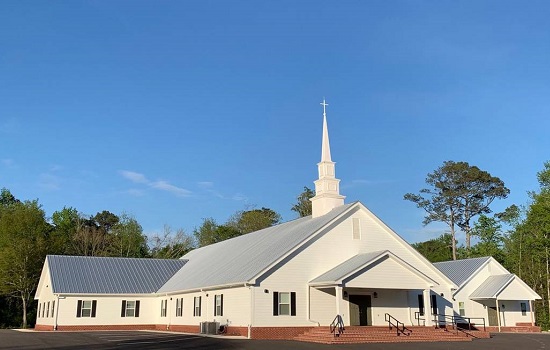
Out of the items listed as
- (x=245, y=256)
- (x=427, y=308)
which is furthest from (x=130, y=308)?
(x=427, y=308)

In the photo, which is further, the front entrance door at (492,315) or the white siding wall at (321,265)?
the front entrance door at (492,315)

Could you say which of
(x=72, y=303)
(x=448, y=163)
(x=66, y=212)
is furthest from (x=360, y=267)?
(x=66, y=212)

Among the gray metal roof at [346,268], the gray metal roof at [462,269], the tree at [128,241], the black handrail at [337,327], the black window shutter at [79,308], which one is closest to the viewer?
the black handrail at [337,327]

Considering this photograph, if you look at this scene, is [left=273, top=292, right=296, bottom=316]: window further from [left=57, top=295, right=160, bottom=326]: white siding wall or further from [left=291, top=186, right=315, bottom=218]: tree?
[left=291, top=186, right=315, bottom=218]: tree

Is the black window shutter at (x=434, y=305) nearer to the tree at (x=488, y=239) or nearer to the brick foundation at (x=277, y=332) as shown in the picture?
the brick foundation at (x=277, y=332)

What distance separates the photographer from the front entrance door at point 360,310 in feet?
103

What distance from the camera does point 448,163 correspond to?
7181 cm

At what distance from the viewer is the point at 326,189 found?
36.7m

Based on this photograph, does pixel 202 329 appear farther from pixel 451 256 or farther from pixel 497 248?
pixel 451 256

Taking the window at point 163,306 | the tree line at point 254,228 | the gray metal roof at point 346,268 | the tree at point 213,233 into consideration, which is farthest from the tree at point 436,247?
the gray metal roof at point 346,268

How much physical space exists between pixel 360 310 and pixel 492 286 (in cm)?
1606

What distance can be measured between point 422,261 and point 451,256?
42644mm

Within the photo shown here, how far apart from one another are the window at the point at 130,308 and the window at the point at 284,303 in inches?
671

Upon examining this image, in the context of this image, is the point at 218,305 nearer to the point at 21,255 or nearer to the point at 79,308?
the point at 79,308
